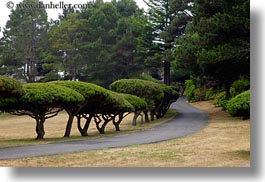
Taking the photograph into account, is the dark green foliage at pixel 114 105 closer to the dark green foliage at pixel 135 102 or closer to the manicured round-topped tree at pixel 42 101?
the dark green foliage at pixel 135 102

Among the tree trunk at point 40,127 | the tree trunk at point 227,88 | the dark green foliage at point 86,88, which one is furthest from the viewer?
the tree trunk at point 227,88

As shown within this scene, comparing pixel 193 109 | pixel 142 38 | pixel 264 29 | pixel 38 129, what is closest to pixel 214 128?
pixel 193 109

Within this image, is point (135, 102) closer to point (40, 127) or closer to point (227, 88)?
point (227, 88)

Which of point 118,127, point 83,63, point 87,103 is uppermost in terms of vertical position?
point 83,63

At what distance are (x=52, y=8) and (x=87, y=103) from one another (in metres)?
3.96

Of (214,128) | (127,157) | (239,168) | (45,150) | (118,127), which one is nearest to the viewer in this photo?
(239,168)

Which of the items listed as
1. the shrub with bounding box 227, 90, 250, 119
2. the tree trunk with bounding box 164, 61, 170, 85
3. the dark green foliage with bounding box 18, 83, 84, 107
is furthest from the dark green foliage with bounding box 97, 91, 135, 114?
the shrub with bounding box 227, 90, 250, 119

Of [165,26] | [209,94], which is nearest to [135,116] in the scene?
[209,94]

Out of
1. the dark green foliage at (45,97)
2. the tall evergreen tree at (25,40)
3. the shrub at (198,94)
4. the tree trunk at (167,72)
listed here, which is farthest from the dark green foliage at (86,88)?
the shrub at (198,94)

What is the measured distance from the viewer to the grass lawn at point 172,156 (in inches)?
268

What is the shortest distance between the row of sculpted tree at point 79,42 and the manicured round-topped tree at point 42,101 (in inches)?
30.3

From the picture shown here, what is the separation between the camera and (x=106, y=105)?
11.3 m

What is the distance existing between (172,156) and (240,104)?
2.90 m

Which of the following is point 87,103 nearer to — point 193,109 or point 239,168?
point 193,109
